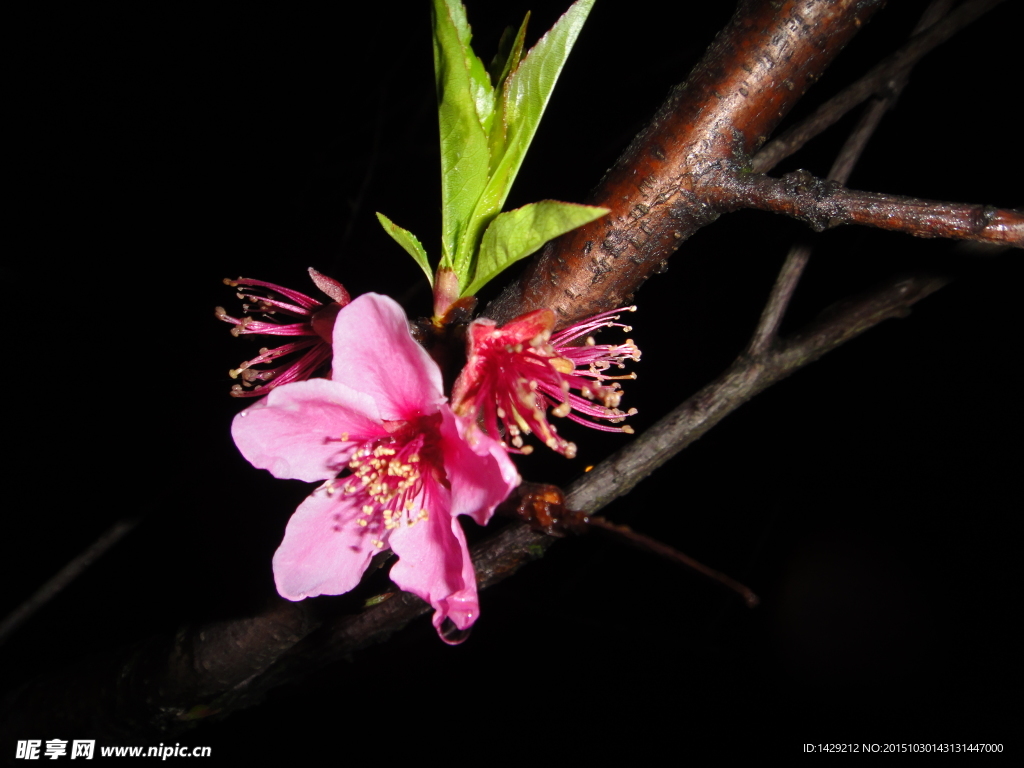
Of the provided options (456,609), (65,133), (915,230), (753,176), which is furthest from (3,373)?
(915,230)

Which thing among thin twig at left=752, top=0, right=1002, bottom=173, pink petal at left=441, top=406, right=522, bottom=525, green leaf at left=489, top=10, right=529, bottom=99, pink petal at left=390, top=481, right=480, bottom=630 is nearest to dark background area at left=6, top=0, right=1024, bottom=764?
thin twig at left=752, top=0, right=1002, bottom=173

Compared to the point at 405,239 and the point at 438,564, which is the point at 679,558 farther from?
the point at 405,239

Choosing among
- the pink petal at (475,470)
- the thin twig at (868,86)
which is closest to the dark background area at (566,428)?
the thin twig at (868,86)

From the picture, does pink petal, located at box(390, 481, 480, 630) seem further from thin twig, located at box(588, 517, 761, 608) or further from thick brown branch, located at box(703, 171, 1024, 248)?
thick brown branch, located at box(703, 171, 1024, 248)

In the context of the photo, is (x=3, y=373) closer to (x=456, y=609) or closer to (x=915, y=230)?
(x=456, y=609)

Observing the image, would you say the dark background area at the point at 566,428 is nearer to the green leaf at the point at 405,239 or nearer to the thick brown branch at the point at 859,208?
the green leaf at the point at 405,239

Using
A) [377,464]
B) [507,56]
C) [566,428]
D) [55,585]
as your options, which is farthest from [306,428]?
[566,428]
